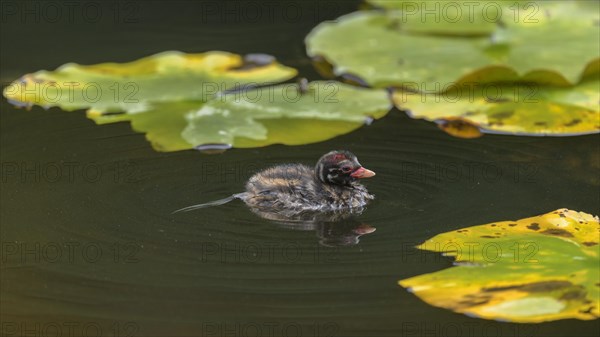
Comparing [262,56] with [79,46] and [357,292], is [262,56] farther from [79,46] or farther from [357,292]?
[357,292]

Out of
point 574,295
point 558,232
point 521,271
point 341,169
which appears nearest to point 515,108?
point 341,169

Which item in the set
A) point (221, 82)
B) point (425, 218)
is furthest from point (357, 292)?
point (221, 82)

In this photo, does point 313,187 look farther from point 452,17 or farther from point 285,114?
point 452,17

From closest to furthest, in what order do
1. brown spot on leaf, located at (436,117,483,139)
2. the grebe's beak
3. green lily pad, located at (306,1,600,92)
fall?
the grebe's beak → brown spot on leaf, located at (436,117,483,139) → green lily pad, located at (306,1,600,92)

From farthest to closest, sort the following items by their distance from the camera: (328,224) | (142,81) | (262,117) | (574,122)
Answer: (142,81) → (262,117) → (574,122) → (328,224)

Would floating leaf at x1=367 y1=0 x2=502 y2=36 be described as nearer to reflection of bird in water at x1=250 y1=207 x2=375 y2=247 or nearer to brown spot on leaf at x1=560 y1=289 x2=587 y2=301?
reflection of bird in water at x1=250 y1=207 x2=375 y2=247

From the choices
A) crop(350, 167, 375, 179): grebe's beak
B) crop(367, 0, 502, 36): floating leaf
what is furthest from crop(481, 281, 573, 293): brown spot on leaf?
crop(367, 0, 502, 36): floating leaf

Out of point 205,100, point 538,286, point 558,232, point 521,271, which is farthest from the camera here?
point 205,100

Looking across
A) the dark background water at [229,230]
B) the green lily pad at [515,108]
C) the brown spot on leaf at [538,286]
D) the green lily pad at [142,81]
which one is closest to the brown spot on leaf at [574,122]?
the green lily pad at [515,108]
